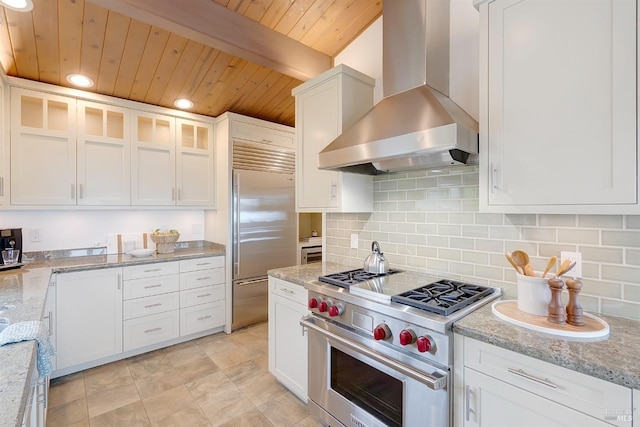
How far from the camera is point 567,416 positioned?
3.31 feet

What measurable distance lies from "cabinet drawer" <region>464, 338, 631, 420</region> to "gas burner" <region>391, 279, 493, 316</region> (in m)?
0.17

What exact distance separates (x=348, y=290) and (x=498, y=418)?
846mm

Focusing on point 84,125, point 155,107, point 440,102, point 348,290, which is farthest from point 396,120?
point 84,125

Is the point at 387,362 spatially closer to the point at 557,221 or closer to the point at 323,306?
the point at 323,306

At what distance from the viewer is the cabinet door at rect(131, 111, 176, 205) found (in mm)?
3015

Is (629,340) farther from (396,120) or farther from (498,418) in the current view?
(396,120)

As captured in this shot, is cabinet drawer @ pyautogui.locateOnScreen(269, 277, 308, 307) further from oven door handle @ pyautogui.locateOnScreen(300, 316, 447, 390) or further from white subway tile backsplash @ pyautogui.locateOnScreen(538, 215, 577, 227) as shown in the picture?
white subway tile backsplash @ pyautogui.locateOnScreen(538, 215, 577, 227)

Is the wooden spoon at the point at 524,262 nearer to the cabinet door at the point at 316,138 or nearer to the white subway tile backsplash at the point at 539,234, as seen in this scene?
the white subway tile backsplash at the point at 539,234

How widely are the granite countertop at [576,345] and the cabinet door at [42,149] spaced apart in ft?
10.7

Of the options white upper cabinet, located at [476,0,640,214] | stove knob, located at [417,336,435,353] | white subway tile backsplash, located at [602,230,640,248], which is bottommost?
stove knob, located at [417,336,435,353]

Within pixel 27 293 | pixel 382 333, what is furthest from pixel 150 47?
pixel 382 333

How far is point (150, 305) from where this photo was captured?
2873 mm

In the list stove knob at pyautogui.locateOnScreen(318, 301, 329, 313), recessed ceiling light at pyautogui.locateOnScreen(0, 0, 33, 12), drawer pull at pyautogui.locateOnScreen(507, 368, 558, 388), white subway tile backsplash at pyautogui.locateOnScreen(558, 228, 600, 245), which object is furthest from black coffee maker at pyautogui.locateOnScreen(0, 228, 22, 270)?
white subway tile backsplash at pyautogui.locateOnScreen(558, 228, 600, 245)

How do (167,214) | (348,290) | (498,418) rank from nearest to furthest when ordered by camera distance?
1. (498,418)
2. (348,290)
3. (167,214)
